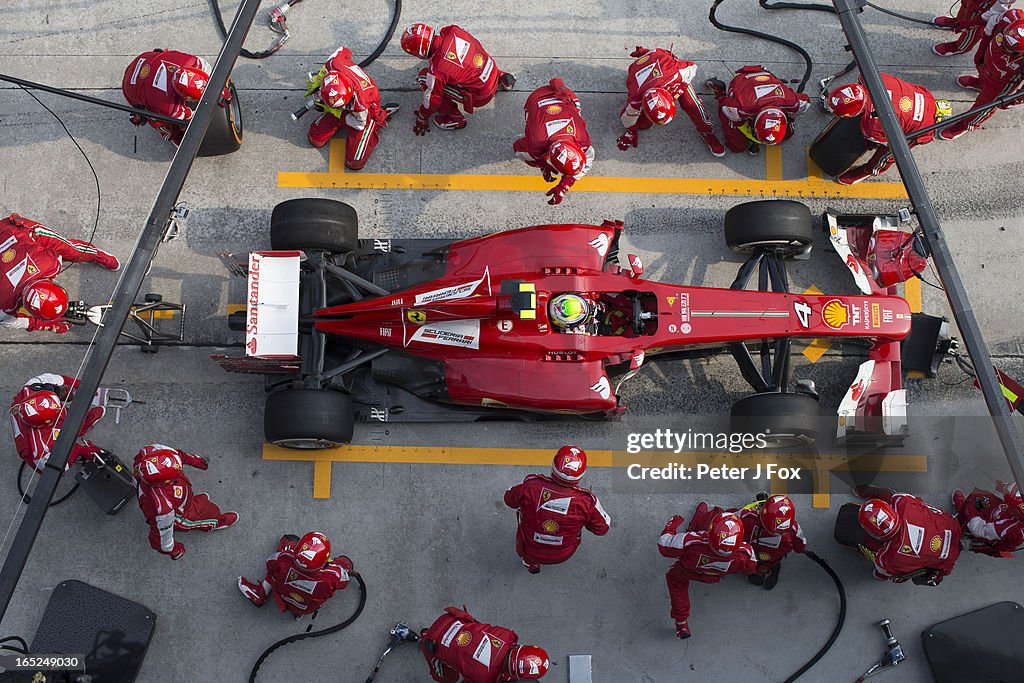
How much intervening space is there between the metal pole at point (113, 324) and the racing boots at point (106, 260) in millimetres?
1890

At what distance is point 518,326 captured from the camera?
681 centimetres

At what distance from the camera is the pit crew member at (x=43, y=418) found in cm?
664

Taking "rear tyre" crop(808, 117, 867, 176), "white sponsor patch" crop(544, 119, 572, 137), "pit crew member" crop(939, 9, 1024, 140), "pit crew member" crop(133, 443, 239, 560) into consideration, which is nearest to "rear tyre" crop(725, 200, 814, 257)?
"rear tyre" crop(808, 117, 867, 176)

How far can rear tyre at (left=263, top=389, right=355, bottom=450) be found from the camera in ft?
22.5

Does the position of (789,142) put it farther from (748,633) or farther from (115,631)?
(115,631)

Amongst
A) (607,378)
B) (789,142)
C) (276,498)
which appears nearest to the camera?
(607,378)

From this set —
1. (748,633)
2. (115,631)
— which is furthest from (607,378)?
(115,631)

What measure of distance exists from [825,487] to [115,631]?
6042mm

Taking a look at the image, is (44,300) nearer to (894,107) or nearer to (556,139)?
(556,139)

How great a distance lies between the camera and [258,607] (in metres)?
7.21

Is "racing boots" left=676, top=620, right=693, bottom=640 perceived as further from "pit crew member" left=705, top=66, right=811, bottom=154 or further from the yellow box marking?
"pit crew member" left=705, top=66, right=811, bottom=154

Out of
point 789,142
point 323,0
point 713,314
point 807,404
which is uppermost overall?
point 323,0

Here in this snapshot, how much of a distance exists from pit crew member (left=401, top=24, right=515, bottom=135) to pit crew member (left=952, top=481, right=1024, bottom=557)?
5.30 meters

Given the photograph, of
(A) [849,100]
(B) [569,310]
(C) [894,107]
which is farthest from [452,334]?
(C) [894,107]
